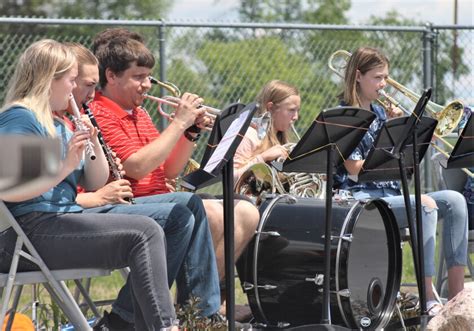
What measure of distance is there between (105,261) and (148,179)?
0.87m

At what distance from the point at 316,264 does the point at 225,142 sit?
110 centimetres

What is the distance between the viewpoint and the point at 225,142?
309 cm

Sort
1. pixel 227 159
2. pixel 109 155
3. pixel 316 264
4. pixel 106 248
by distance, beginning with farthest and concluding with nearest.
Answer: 1. pixel 316 264
2. pixel 109 155
3. pixel 106 248
4. pixel 227 159

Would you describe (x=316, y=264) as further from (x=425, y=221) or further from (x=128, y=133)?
(x=128, y=133)

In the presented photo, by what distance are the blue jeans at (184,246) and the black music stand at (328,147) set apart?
1.38 ft

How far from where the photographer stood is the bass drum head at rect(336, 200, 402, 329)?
12.7 ft

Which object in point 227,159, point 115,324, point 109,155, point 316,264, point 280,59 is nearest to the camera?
point 227,159

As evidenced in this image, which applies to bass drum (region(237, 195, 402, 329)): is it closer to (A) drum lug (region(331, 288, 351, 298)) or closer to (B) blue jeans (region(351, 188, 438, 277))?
(A) drum lug (region(331, 288, 351, 298))

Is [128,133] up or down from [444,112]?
down

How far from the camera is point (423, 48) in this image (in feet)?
23.4

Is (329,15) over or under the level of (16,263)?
over

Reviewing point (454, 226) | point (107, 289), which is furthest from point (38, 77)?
point (107, 289)

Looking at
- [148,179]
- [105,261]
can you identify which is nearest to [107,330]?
[105,261]

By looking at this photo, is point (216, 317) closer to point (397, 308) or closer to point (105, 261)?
point (105, 261)
